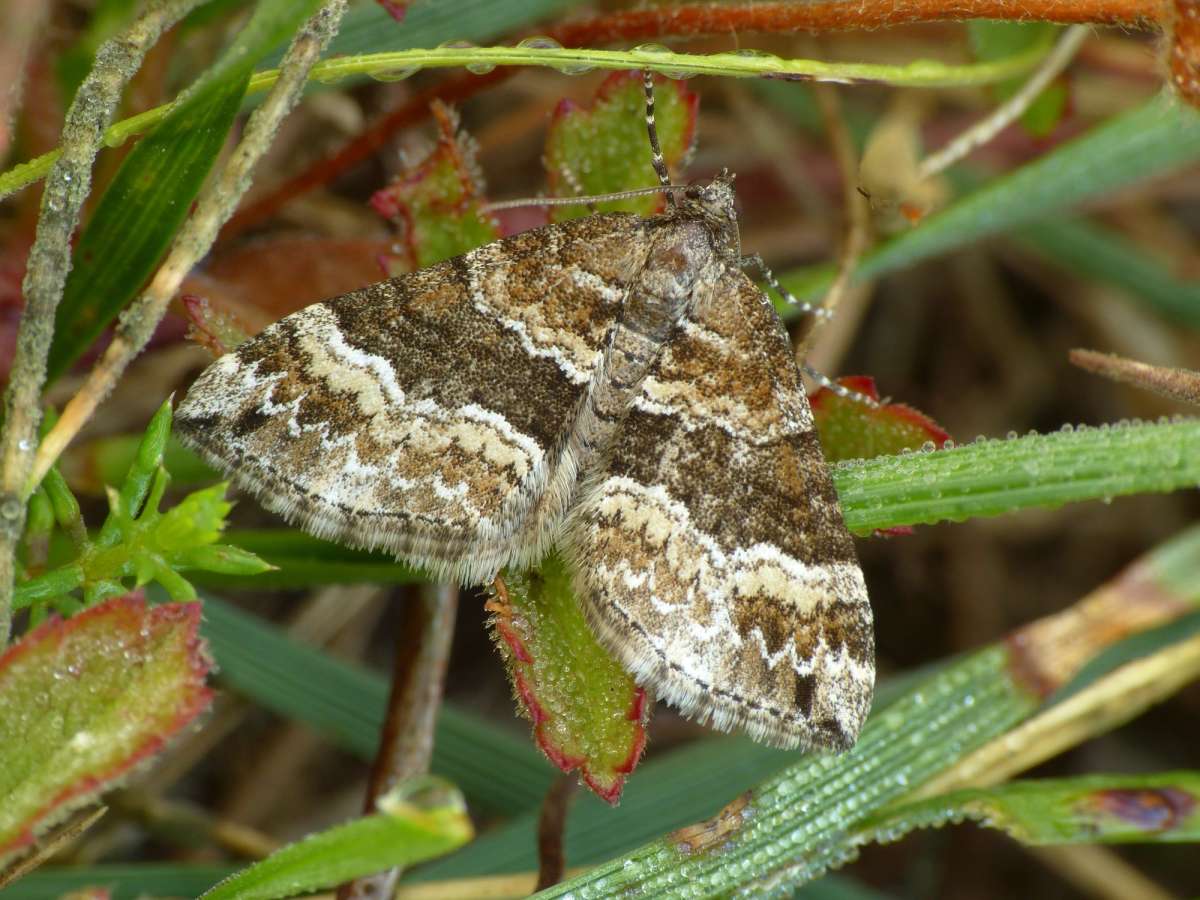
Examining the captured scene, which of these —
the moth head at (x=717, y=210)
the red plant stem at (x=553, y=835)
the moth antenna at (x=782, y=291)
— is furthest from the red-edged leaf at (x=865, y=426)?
the red plant stem at (x=553, y=835)

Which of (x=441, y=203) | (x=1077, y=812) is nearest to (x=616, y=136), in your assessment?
(x=441, y=203)

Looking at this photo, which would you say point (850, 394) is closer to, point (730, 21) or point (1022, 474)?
point (1022, 474)

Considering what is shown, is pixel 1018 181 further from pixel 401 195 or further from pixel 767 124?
pixel 401 195

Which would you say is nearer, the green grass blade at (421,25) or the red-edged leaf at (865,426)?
the red-edged leaf at (865,426)

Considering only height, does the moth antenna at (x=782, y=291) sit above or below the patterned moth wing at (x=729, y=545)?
above

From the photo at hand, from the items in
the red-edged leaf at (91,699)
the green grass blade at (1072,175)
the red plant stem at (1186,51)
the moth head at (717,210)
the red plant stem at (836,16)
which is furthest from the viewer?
the green grass blade at (1072,175)

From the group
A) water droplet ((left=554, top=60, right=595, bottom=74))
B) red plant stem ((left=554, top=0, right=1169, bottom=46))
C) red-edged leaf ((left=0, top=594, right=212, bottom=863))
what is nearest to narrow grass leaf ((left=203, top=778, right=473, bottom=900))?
red-edged leaf ((left=0, top=594, right=212, bottom=863))

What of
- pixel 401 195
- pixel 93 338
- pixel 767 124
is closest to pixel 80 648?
pixel 93 338

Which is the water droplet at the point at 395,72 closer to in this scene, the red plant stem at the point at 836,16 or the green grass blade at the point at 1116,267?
the red plant stem at the point at 836,16
